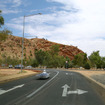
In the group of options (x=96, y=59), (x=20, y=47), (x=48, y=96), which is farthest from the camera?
(x=20, y=47)

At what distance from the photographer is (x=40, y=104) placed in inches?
A: 240

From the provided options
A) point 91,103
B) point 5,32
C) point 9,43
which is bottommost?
point 91,103

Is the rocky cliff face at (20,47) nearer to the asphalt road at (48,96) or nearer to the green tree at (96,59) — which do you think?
the green tree at (96,59)

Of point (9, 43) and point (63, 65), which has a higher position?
point (9, 43)

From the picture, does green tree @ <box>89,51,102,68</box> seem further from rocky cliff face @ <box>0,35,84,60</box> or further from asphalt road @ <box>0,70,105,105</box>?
asphalt road @ <box>0,70,105,105</box>

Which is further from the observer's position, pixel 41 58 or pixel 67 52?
pixel 67 52

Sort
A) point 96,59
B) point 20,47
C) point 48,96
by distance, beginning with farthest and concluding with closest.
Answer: point 20,47 < point 96,59 < point 48,96

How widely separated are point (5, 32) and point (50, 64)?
197ft

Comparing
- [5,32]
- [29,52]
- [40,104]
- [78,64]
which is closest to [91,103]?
[40,104]

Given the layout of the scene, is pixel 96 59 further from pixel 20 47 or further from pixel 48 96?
pixel 48 96

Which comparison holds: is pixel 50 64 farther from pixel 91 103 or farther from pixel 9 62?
pixel 91 103

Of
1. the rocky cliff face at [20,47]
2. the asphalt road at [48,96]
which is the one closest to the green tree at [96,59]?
the rocky cliff face at [20,47]

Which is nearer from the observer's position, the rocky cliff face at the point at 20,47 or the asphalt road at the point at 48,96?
the asphalt road at the point at 48,96

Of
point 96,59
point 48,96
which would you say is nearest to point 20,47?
point 96,59
